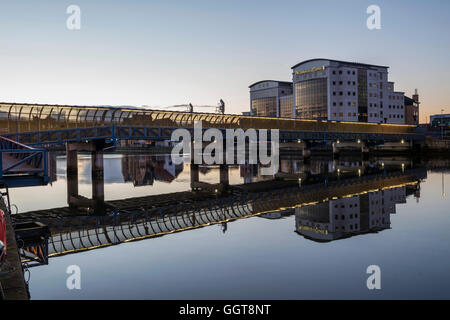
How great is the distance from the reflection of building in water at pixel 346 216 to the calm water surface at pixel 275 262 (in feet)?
0.27

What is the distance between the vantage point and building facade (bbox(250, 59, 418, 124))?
148 metres

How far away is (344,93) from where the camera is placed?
148 meters

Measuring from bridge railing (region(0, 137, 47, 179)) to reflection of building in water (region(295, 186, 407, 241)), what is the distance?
14914 mm

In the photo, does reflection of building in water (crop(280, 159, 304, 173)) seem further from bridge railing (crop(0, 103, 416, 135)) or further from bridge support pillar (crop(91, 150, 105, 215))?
bridge support pillar (crop(91, 150, 105, 215))

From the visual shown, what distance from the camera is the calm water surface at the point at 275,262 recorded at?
12.7 metres

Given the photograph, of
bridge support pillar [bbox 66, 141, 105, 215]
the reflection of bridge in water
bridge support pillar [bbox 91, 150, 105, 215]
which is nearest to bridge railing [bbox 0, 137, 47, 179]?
the reflection of bridge in water

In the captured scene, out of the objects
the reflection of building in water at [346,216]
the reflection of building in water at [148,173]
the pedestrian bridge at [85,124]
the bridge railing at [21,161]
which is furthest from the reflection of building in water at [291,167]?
the bridge railing at [21,161]

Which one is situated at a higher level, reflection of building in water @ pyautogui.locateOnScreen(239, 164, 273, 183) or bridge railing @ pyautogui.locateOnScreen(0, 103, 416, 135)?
bridge railing @ pyautogui.locateOnScreen(0, 103, 416, 135)

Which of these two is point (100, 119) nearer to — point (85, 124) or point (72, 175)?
point (85, 124)

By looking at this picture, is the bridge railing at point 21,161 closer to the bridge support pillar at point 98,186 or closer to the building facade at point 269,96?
the bridge support pillar at point 98,186

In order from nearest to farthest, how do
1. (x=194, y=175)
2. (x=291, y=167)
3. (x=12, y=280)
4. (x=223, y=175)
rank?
(x=12, y=280) → (x=194, y=175) → (x=223, y=175) → (x=291, y=167)

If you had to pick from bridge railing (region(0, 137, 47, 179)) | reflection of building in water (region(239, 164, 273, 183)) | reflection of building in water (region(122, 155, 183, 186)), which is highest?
bridge railing (region(0, 137, 47, 179))

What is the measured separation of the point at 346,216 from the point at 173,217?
12139 millimetres

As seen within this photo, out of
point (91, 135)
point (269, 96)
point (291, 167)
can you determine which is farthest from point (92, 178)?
point (269, 96)
